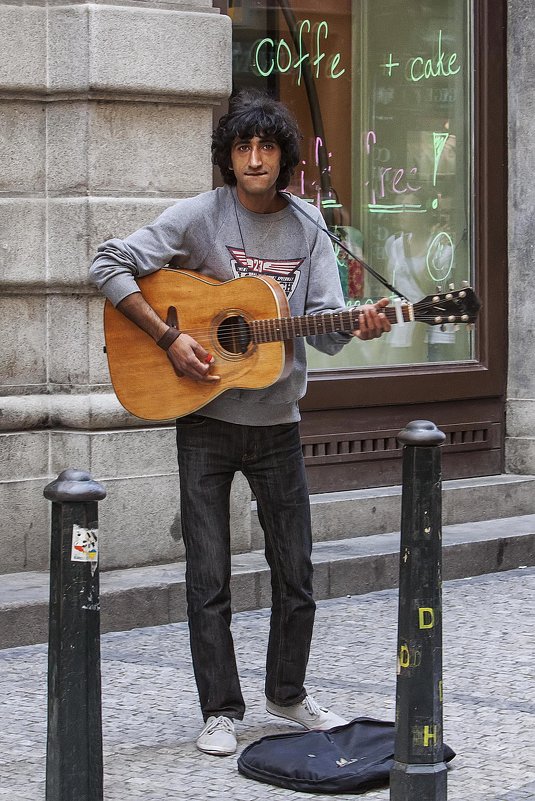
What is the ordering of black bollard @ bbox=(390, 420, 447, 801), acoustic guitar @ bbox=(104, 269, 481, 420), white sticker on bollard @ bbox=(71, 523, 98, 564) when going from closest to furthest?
white sticker on bollard @ bbox=(71, 523, 98, 564), black bollard @ bbox=(390, 420, 447, 801), acoustic guitar @ bbox=(104, 269, 481, 420)

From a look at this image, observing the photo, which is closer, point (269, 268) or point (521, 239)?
point (269, 268)

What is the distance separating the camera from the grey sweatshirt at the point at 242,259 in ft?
15.9

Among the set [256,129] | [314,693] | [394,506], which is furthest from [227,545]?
[394,506]

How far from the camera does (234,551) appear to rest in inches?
296

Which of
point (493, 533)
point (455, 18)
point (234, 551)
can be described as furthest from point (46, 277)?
point (455, 18)

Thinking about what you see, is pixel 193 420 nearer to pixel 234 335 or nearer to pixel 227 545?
pixel 234 335

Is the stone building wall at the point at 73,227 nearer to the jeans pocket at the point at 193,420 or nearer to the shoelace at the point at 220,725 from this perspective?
the jeans pocket at the point at 193,420

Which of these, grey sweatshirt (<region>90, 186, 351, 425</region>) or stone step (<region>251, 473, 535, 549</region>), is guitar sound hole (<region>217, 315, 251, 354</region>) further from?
stone step (<region>251, 473, 535, 549</region>)

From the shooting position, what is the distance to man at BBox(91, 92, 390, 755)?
4.84 meters

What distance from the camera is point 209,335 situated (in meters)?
4.88

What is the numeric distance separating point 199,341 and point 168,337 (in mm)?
108

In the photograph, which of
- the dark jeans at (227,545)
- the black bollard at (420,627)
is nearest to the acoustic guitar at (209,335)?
the dark jeans at (227,545)

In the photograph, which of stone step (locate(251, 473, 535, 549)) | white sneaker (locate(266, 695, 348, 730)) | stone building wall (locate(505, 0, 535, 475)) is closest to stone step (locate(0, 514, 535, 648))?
stone step (locate(251, 473, 535, 549))

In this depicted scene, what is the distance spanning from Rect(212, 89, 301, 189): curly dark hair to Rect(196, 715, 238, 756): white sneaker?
1.70 metres
